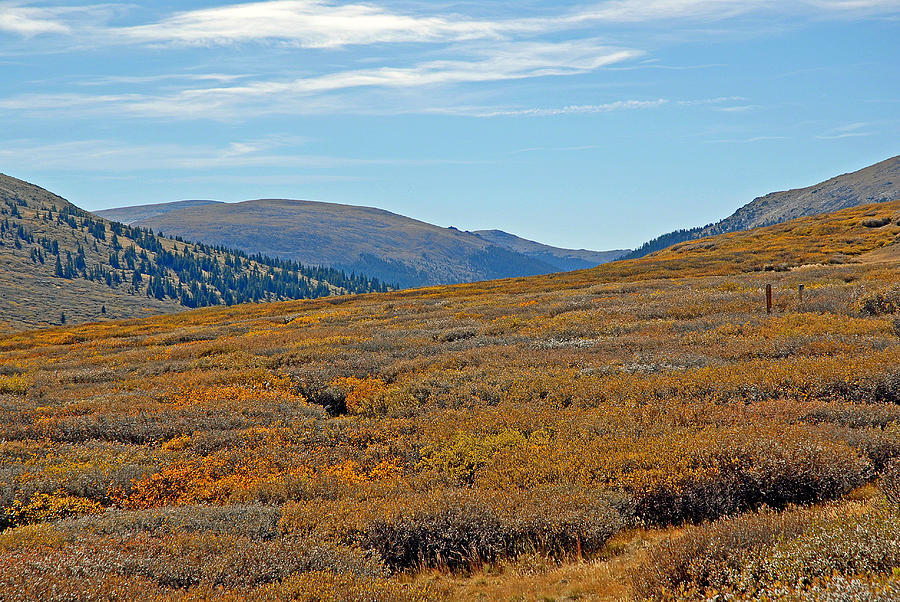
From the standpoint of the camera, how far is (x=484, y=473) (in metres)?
10.2

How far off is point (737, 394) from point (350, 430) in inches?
344

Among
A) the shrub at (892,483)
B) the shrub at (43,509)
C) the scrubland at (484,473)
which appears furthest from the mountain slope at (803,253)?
the shrub at (43,509)

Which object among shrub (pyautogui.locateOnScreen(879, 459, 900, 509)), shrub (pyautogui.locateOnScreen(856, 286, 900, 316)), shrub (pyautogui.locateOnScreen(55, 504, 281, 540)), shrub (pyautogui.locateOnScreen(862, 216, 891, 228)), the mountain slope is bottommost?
shrub (pyautogui.locateOnScreen(55, 504, 281, 540))

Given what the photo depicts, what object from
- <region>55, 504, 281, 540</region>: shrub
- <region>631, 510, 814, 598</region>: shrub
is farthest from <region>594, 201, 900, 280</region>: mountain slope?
<region>55, 504, 281, 540</region>: shrub

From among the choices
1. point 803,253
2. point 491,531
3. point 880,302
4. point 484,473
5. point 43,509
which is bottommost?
point 43,509

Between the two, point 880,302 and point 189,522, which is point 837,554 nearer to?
point 189,522

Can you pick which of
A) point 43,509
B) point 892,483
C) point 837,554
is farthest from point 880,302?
point 43,509

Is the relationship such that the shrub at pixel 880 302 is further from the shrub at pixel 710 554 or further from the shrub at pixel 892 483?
the shrub at pixel 710 554

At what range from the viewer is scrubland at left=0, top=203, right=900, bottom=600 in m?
6.59

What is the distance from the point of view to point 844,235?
79250 millimetres

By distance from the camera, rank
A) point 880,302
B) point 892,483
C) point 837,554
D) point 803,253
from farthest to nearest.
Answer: point 803,253 < point 880,302 < point 892,483 < point 837,554

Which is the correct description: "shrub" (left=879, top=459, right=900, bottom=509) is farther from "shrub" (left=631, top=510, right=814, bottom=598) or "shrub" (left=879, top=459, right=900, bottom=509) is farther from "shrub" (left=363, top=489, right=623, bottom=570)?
"shrub" (left=363, top=489, right=623, bottom=570)

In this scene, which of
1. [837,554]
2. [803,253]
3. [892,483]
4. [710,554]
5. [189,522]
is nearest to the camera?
[837,554]

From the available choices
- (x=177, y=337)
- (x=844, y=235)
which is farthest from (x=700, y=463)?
(x=844, y=235)
